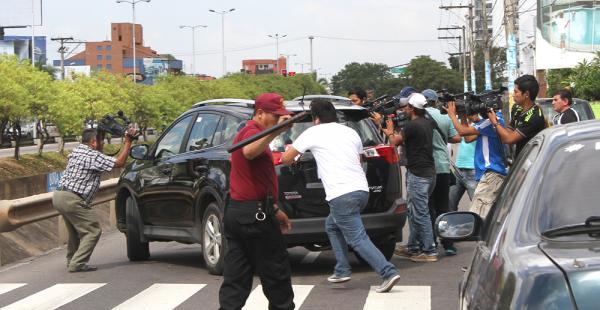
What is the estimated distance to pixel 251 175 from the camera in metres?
6.50

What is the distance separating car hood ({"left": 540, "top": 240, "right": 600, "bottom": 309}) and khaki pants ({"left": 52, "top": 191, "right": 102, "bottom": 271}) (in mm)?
8206

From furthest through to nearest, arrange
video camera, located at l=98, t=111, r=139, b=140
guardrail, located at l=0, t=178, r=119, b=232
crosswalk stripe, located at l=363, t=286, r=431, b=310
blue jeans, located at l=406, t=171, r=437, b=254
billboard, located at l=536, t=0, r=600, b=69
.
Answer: billboard, located at l=536, t=0, r=600, b=69
guardrail, located at l=0, t=178, r=119, b=232
video camera, located at l=98, t=111, r=139, b=140
blue jeans, located at l=406, t=171, r=437, b=254
crosswalk stripe, located at l=363, t=286, r=431, b=310

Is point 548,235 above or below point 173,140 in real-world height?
below

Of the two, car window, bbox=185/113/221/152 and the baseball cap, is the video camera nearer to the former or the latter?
car window, bbox=185/113/221/152

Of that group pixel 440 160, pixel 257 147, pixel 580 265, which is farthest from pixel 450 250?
pixel 580 265

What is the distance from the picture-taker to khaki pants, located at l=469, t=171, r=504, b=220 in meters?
9.93

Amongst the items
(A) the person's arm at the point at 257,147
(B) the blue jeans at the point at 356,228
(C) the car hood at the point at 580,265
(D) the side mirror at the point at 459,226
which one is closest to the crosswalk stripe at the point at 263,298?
(B) the blue jeans at the point at 356,228

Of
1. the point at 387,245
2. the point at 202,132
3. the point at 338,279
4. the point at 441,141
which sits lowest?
the point at 338,279

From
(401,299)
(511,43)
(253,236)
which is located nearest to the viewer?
(253,236)

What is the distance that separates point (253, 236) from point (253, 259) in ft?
0.60

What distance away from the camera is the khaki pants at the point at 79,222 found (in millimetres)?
10789

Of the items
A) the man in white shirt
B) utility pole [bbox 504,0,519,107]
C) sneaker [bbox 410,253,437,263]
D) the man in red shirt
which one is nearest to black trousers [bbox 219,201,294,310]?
the man in red shirt

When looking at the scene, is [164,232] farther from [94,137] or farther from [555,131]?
[555,131]

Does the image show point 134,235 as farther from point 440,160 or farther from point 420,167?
point 440,160
